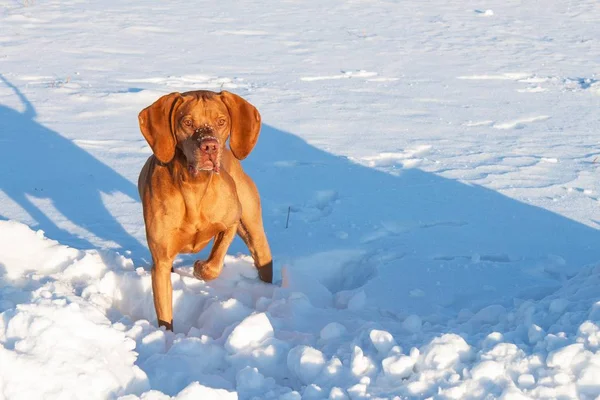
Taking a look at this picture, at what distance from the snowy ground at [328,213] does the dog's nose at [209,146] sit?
0.84 meters

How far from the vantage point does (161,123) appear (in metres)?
4.10

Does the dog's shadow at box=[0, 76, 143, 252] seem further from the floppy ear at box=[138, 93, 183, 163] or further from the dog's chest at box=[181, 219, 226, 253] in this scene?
the floppy ear at box=[138, 93, 183, 163]

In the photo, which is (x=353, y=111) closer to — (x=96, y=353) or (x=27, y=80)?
(x=27, y=80)

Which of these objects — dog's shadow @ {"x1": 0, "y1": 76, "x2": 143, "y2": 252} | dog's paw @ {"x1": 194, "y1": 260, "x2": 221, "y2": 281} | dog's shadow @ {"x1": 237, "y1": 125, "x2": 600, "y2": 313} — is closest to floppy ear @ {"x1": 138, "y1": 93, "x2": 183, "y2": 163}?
dog's paw @ {"x1": 194, "y1": 260, "x2": 221, "y2": 281}

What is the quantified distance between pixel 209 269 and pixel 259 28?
874 cm

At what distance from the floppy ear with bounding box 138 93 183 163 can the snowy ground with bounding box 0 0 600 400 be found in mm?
829

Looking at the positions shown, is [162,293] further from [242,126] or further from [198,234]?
[242,126]

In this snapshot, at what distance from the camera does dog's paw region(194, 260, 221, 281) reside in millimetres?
4777

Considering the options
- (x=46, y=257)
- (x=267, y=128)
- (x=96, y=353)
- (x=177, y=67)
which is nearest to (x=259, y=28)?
(x=177, y=67)

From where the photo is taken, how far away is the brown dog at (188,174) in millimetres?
4074

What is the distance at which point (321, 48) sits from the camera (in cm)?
1172

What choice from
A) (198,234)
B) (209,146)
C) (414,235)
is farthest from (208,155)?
(414,235)

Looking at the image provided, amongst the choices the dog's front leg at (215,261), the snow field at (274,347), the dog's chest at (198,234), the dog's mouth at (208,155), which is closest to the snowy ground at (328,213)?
the snow field at (274,347)

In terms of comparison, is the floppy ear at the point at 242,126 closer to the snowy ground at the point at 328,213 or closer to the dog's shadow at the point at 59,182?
the snowy ground at the point at 328,213
